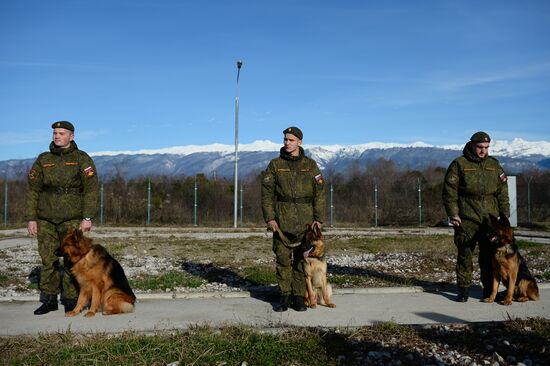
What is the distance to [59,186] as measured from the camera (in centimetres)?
715

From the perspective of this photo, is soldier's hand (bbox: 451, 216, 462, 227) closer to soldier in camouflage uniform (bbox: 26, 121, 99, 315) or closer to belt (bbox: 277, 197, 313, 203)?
belt (bbox: 277, 197, 313, 203)

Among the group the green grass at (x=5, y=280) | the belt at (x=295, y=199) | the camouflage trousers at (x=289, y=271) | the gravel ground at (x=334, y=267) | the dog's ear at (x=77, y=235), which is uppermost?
the belt at (x=295, y=199)

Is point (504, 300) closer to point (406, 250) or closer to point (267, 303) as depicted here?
point (267, 303)

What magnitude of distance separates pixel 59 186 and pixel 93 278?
1.34m

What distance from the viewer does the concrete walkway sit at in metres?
6.32

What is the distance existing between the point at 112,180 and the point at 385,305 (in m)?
28.0

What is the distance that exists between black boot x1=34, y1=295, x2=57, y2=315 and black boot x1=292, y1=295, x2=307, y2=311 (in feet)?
10.8

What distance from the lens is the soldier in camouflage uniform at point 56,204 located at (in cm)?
713

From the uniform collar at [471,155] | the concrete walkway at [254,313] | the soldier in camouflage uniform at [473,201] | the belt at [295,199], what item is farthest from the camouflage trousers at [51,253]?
the uniform collar at [471,155]

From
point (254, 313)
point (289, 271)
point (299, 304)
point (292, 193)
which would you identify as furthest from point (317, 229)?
point (254, 313)

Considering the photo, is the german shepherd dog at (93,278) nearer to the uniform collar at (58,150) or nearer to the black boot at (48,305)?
the black boot at (48,305)

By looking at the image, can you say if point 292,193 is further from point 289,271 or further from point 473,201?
point 473,201

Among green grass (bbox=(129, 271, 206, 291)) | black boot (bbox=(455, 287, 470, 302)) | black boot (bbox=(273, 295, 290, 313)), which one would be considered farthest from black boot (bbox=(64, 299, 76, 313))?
black boot (bbox=(455, 287, 470, 302))

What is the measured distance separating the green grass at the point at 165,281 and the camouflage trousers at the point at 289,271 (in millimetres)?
2554
